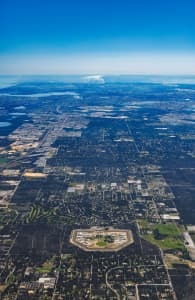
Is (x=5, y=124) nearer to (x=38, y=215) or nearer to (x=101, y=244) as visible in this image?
(x=38, y=215)

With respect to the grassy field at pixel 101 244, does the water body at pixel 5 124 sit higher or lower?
lower

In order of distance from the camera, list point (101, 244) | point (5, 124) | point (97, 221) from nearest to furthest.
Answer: point (101, 244) < point (97, 221) < point (5, 124)

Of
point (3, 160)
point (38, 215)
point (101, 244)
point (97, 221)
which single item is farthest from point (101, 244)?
point (3, 160)

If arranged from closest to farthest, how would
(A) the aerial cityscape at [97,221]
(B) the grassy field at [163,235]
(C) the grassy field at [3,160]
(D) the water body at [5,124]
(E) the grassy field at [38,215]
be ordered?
(A) the aerial cityscape at [97,221] < (B) the grassy field at [163,235] < (E) the grassy field at [38,215] < (C) the grassy field at [3,160] < (D) the water body at [5,124]

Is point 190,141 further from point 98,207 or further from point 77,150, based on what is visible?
point 98,207

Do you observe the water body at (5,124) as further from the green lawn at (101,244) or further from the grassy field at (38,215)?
the green lawn at (101,244)

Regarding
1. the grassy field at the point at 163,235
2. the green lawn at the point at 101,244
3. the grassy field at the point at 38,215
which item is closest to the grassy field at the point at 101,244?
the green lawn at the point at 101,244

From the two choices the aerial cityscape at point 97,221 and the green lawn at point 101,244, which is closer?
the aerial cityscape at point 97,221

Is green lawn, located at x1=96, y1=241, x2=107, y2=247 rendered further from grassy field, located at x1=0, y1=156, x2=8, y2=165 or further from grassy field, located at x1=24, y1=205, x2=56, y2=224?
grassy field, located at x1=0, y1=156, x2=8, y2=165
